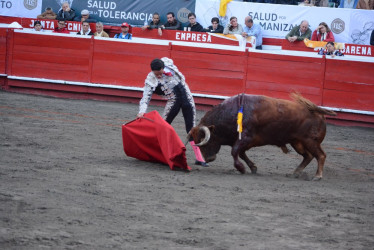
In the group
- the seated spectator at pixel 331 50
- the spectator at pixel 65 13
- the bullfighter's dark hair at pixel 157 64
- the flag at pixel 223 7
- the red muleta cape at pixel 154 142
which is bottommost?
the red muleta cape at pixel 154 142

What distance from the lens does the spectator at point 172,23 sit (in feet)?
41.8

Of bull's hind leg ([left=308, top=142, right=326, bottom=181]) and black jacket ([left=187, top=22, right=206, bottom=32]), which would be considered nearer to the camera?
bull's hind leg ([left=308, top=142, right=326, bottom=181])

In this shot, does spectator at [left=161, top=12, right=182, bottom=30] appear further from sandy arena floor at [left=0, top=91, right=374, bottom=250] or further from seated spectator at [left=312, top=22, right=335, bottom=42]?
sandy arena floor at [left=0, top=91, right=374, bottom=250]

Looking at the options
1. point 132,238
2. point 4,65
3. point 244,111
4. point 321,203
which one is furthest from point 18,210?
point 4,65

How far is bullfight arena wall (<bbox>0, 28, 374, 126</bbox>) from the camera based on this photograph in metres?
11.5

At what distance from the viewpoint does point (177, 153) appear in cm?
629

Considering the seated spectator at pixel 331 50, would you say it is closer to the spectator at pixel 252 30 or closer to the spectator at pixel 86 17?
the spectator at pixel 252 30

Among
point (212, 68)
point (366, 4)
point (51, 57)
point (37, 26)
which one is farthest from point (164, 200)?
point (37, 26)

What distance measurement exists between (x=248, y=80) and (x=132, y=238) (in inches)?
329

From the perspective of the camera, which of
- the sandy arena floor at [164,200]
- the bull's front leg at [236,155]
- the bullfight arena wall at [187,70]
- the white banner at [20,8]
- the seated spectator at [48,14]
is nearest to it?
the sandy arena floor at [164,200]

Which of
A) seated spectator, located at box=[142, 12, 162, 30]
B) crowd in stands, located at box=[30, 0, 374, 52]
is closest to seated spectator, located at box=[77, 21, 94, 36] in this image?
crowd in stands, located at box=[30, 0, 374, 52]

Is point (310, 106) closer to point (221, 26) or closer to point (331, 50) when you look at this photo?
point (331, 50)

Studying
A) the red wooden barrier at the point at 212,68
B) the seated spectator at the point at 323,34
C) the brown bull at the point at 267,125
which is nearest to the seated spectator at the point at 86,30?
the red wooden barrier at the point at 212,68

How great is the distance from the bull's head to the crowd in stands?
5661 mm
